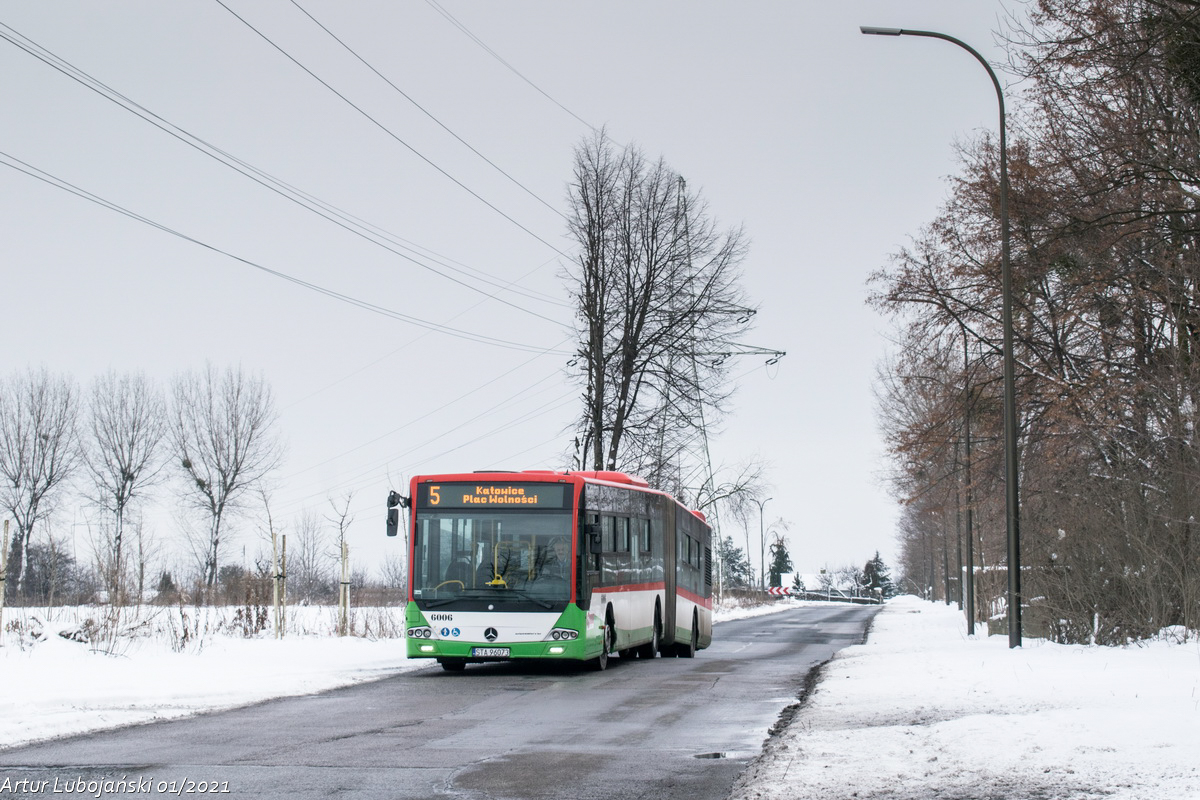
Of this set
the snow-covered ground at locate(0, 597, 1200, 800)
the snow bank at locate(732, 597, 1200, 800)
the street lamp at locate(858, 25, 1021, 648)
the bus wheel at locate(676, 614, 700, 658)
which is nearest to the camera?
the snow bank at locate(732, 597, 1200, 800)

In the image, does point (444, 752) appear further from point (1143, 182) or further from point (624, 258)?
point (624, 258)

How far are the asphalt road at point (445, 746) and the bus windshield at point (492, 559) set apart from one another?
1.83 m

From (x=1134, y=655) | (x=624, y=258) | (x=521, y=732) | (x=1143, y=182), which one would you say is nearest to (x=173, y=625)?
(x=521, y=732)

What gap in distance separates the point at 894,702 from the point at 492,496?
791 centimetres

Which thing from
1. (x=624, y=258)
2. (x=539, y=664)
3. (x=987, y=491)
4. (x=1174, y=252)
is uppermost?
(x=624, y=258)

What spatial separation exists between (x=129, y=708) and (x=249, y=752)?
4079mm

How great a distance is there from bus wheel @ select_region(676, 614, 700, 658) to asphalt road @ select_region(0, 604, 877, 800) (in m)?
9.75

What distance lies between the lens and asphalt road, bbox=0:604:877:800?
8125 mm

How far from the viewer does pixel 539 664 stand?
867 inches

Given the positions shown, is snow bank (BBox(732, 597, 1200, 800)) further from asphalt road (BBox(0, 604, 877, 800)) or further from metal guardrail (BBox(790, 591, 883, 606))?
metal guardrail (BBox(790, 591, 883, 606))

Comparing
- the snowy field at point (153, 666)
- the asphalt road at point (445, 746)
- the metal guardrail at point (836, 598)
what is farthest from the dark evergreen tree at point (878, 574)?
the asphalt road at point (445, 746)

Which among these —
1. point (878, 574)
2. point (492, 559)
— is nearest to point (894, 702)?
point (492, 559)

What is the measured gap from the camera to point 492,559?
62.4ft

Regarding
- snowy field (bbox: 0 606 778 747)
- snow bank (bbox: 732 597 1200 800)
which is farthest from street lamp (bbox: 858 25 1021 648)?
snowy field (bbox: 0 606 778 747)
